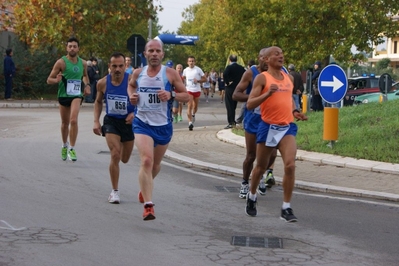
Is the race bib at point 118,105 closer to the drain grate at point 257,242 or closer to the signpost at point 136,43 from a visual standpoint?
the drain grate at point 257,242

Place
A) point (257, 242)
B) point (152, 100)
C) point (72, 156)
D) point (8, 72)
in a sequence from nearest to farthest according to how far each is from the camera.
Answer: point (257, 242) → point (152, 100) → point (72, 156) → point (8, 72)

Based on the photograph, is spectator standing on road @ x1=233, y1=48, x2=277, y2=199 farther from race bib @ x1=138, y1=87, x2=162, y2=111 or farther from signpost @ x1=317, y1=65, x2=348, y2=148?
signpost @ x1=317, y1=65, x2=348, y2=148

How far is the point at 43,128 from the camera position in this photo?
21219 millimetres

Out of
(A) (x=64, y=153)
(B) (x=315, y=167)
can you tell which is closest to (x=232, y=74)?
(B) (x=315, y=167)

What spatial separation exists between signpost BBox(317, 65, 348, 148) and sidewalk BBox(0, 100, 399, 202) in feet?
1.95

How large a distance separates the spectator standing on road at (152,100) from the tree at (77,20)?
2685 centimetres

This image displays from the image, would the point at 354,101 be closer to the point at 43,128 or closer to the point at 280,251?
the point at 43,128

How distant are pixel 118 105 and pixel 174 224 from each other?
209cm

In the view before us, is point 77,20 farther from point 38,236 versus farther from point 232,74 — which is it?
point 38,236

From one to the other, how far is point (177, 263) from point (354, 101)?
27.7 m

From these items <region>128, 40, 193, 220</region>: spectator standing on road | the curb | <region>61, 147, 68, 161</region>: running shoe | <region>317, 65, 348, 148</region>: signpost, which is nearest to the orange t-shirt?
<region>128, 40, 193, 220</region>: spectator standing on road

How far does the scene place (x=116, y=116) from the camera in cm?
1045

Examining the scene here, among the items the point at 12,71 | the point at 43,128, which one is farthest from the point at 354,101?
the point at 43,128

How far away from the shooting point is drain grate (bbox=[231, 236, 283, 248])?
7.99 m
